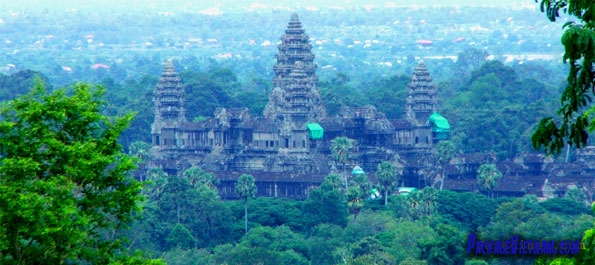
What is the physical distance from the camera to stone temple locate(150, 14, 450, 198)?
85.6 metres

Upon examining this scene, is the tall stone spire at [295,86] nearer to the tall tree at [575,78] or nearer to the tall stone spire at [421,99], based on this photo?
the tall stone spire at [421,99]

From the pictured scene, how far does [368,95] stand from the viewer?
114562 millimetres

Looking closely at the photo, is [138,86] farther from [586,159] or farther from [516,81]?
[586,159]

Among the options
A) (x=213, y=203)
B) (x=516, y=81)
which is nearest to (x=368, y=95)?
(x=516, y=81)

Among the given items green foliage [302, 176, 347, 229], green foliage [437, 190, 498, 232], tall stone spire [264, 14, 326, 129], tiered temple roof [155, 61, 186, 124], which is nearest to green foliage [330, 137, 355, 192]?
tall stone spire [264, 14, 326, 129]

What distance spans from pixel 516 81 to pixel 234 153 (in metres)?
38.5

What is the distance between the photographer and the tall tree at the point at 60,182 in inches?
928

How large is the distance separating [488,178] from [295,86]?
11233 mm

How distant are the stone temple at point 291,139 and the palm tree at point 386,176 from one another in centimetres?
333

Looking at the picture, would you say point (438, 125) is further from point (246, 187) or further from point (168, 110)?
point (246, 187)

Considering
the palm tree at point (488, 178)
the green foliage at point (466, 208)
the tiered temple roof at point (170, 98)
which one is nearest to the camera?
the green foliage at point (466, 208)

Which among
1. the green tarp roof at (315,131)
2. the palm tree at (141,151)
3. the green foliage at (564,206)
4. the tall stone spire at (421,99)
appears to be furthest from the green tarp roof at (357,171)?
the palm tree at (141,151)

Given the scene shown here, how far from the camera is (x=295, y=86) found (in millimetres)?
88750

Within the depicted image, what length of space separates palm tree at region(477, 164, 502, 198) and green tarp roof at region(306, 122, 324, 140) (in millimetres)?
7938
